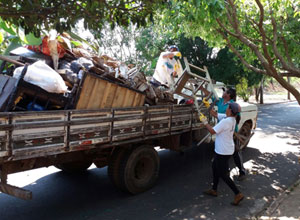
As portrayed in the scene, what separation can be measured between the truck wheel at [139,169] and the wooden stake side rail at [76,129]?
301mm

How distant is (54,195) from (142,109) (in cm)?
224

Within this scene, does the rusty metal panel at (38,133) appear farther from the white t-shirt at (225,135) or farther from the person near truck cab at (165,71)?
the person near truck cab at (165,71)

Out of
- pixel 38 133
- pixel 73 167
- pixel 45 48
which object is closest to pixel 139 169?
pixel 73 167

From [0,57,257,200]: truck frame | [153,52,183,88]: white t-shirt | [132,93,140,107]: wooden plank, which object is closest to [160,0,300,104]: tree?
[153,52,183,88]: white t-shirt

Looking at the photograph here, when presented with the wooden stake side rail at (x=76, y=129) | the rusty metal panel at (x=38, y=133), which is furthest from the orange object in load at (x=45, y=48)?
the rusty metal panel at (x=38, y=133)

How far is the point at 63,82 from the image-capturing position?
4.08 meters

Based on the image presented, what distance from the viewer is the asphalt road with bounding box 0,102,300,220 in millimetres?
4270

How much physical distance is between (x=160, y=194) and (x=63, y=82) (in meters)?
2.63

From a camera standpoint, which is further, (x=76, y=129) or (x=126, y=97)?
(x=126, y=97)

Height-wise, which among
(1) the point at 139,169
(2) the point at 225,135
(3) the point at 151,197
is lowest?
(3) the point at 151,197

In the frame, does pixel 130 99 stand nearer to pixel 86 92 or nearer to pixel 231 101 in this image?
pixel 86 92

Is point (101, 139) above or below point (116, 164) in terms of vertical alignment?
above

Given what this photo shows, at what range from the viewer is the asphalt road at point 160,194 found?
4.27 m

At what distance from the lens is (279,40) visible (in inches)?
353
